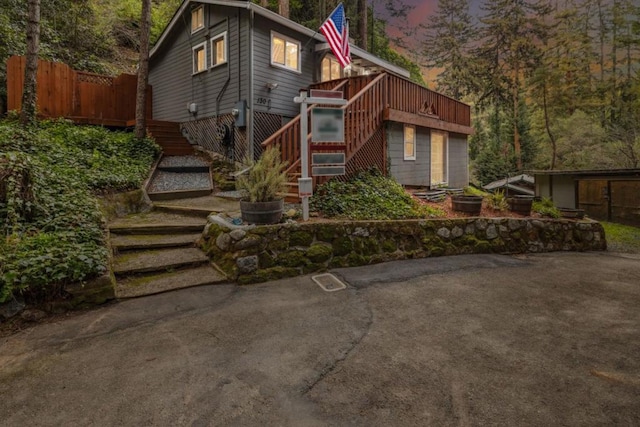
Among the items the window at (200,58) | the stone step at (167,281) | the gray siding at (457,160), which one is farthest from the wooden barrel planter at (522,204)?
the window at (200,58)

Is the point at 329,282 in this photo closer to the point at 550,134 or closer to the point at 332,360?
the point at 332,360

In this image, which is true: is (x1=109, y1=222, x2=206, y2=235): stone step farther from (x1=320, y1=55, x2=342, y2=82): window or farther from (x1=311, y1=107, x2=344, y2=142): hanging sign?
(x1=320, y1=55, x2=342, y2=82): window

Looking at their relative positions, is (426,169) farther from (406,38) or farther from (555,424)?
(406,38)

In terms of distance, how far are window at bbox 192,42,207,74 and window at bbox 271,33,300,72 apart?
268cm

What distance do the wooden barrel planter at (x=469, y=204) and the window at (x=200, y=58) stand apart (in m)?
9.47

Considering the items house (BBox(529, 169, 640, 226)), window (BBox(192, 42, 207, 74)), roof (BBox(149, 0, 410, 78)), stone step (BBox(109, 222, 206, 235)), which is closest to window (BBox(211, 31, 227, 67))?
window (BBox(192, 42, 207, 74))

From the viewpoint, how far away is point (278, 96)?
34.7 feet

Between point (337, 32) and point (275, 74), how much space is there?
2592mm

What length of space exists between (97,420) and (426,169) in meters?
10.5

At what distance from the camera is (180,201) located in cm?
727

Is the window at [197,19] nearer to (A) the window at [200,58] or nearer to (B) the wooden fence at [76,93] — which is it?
(A) the window at [200,58]

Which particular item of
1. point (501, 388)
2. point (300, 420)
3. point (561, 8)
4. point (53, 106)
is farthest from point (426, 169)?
point (561, 8)

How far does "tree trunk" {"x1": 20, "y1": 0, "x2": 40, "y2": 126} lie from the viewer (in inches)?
270

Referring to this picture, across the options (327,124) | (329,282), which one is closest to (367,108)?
Answer: (327,124)
